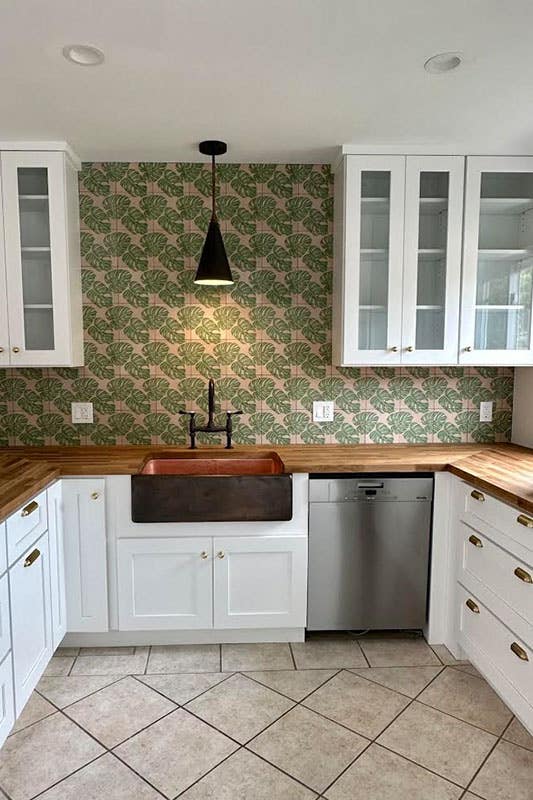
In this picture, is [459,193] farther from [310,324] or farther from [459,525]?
[459,525]

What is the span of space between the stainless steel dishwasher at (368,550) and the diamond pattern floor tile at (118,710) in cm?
78

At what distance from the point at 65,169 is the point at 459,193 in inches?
74.6

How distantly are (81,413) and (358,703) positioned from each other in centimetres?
192

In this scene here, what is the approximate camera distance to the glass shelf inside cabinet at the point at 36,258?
97.0 inches

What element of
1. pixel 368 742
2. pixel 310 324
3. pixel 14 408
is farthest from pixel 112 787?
pixel 310 324

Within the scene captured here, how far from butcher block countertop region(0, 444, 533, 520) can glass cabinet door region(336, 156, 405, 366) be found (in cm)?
49

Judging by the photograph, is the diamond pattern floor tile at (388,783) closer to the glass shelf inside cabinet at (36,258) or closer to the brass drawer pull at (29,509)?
the brass drawer pull at (29,509)

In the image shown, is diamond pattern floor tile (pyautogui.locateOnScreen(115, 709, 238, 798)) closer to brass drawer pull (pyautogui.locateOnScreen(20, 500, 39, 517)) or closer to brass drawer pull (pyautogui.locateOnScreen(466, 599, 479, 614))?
brass drawer pull (pyautogui.locateOnScreen(20, 500, 39, 517))

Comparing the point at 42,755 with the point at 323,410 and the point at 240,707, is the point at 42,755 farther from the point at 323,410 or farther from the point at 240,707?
the point at 323,410

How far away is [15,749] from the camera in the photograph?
181 cm

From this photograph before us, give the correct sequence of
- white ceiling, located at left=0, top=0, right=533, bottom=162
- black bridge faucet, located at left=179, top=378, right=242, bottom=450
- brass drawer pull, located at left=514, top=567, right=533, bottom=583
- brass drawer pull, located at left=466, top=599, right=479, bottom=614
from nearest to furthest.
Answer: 1. white ceiling, located at left=0, top=0, right=533, bottom=162
2. brass drawer pull, located at left=514, top=567, right=533, bottom=583
3. brass drawer pull, located at left=466, top=599, right=479, bottom=614
4. black bridge faucet, located at left=179, top=378, right=242, bottom=450

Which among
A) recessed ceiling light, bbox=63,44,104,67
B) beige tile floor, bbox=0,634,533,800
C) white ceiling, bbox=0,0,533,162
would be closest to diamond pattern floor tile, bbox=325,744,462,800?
beige tile floor, bbox=0,634,533,800

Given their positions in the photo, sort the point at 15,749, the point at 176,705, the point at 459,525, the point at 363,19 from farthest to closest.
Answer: the point at 459,525 < the point at 176,705 < the point at 15,749 < the point at 363,19

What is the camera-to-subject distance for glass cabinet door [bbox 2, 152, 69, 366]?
8.00ft
